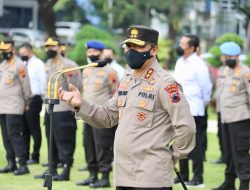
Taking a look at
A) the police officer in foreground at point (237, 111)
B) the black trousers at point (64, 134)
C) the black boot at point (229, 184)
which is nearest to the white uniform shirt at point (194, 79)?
the police officer in foreground at point (237, 111)

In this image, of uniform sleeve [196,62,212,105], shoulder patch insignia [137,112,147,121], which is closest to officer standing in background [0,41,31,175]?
uniform sleeve [196,62,212,105]

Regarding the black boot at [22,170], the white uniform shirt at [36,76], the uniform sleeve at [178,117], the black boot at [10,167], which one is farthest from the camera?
the white uniform shirt at [36,76]

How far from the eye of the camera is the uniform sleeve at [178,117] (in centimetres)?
541

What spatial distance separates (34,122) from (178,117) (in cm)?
695

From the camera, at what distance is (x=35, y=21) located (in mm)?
46031

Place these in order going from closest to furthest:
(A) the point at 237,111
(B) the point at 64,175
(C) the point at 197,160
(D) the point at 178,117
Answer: (D) the point at 178,117 < (A) the point at 237,111 < (C) the point at 197,160 < (B) the point at 64,175

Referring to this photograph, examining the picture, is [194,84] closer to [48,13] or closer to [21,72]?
[21,72]

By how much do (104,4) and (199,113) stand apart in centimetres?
2807

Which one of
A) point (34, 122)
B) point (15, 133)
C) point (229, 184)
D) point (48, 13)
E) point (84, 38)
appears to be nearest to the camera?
point (229, 184)

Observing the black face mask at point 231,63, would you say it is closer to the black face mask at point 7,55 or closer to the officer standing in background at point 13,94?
the officer standing in background at point 13,94

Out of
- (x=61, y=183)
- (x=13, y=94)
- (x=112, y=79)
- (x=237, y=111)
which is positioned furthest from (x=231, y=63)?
(x=13, y=94)

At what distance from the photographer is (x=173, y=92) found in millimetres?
5449

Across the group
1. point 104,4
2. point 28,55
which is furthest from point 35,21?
point 28,55

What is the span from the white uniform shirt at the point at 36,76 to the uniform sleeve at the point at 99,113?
6.21m
